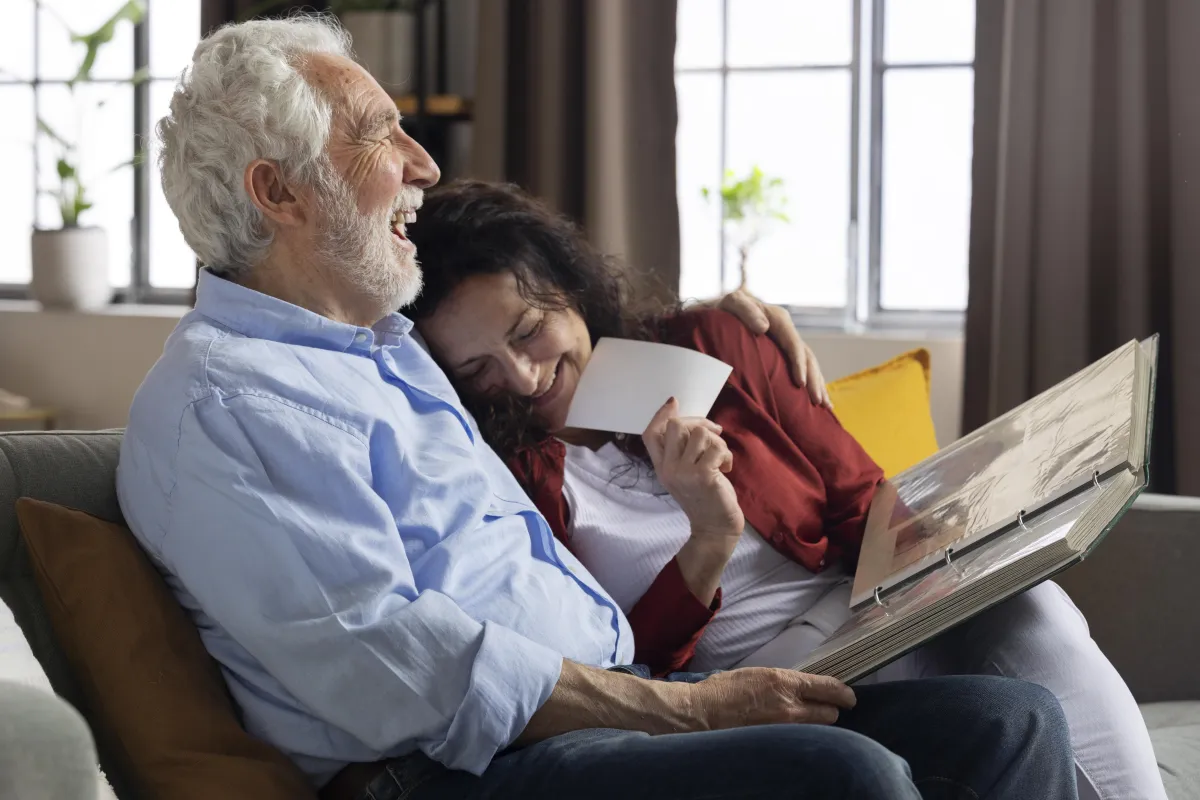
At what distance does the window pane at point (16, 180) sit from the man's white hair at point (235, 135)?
134 inches

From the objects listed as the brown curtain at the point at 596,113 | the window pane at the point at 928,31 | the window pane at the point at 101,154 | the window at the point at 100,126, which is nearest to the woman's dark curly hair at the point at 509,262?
the brown curtain at the point at 596,113

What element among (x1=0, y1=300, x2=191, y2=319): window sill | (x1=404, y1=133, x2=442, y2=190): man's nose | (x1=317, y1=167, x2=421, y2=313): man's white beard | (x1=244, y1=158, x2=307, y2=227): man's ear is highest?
(x1=404, y1=133, x2=442, y2=190): man's nose

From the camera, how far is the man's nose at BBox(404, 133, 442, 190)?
1.44 meters

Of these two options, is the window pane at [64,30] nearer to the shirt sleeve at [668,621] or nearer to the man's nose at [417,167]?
the man's nose at [417,167]

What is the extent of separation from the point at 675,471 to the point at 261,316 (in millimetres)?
476

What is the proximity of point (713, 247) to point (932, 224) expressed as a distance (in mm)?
623

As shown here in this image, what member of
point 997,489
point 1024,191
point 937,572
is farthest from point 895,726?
point 1024,191

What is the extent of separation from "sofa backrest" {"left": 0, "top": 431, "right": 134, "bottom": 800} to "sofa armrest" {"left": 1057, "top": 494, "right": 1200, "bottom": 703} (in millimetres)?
1294

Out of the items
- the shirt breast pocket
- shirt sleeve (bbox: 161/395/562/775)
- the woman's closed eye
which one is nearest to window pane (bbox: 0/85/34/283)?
the woman's closed eye

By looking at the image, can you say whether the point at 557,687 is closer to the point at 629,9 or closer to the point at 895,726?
the point at 895,726

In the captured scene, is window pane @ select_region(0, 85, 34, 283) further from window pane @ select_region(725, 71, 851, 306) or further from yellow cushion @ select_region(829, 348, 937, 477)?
yellow cushion @ select_region(829, 348, 937, 477)

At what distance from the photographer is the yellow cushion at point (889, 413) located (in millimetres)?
1972

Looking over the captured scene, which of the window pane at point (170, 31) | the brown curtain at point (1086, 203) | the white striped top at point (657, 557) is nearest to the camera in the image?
the white striped top at point (657, 557)

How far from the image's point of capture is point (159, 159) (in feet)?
4.49
